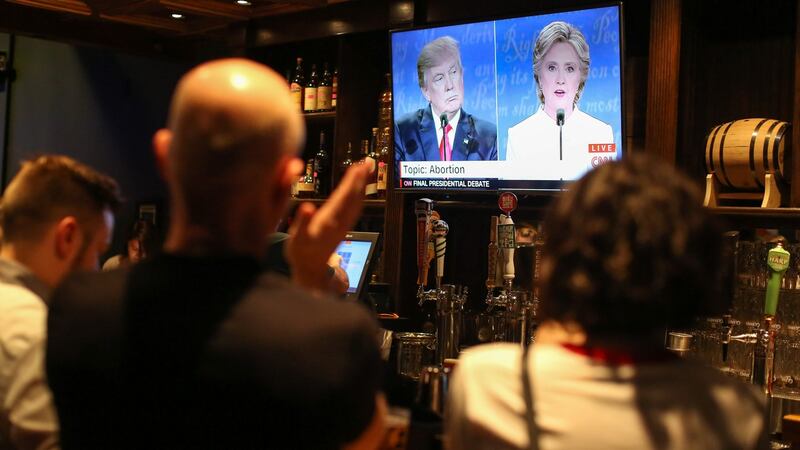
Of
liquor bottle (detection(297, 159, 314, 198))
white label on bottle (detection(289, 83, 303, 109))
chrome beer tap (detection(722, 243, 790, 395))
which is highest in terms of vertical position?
white label on bottle (detection(289, 83, 303, 109))

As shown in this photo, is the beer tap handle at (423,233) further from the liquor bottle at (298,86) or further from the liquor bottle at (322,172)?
the liquor bottle at (298,86)

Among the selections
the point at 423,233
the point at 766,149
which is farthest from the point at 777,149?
the point at 423,233

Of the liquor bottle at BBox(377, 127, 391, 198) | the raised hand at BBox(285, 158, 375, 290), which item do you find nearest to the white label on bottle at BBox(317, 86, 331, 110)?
the liquor bottle at BBox(377, 127, 391, 198)

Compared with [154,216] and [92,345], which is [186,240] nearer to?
[92,345]

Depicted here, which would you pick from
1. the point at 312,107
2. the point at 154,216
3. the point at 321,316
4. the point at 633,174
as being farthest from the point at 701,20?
the point at 154,216

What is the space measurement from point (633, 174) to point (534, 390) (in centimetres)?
31

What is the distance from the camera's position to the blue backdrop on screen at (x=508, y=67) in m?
3.20

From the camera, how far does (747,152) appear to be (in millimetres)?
3004

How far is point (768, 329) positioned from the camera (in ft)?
9.18

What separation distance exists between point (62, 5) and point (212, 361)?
450cm

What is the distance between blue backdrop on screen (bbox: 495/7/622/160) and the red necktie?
26cm

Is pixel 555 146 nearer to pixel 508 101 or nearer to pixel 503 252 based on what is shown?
pixel 508 101

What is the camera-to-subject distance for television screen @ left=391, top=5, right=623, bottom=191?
324 centimetres

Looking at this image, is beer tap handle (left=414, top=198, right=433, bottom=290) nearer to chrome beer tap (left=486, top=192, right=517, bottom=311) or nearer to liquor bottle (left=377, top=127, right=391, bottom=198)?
chrome beer tap (left=486, top=192, right=517, bottom=311)
